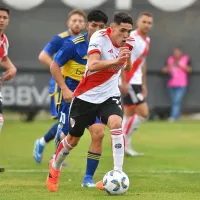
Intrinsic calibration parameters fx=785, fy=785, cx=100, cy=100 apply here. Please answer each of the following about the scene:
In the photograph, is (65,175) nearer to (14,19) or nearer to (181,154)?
(181,154)

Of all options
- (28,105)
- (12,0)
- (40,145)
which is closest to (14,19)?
(12,0)

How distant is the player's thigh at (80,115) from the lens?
31.0 feet

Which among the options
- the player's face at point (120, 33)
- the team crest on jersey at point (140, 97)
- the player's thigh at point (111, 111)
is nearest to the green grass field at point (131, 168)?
the player's thigh at point (111, 111)

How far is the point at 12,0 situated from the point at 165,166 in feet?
38.5

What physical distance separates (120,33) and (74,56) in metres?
1.56

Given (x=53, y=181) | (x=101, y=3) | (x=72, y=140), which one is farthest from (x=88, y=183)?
(x=101, y=3)

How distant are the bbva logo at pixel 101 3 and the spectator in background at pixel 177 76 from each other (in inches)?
51.9

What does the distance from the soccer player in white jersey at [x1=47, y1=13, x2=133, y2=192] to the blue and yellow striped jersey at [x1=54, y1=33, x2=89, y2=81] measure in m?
1.03

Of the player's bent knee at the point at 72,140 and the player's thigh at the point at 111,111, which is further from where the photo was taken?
the player's bent knee at the point at 72,140

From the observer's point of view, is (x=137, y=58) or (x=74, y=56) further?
(x=137, y=58)

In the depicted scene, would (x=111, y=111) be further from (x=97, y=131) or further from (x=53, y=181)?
(x=53, y=181)

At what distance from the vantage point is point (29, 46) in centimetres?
2350

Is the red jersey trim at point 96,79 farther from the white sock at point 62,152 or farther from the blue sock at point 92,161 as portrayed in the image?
the blue sock at point 92,161

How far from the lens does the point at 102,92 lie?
9.41 metres
